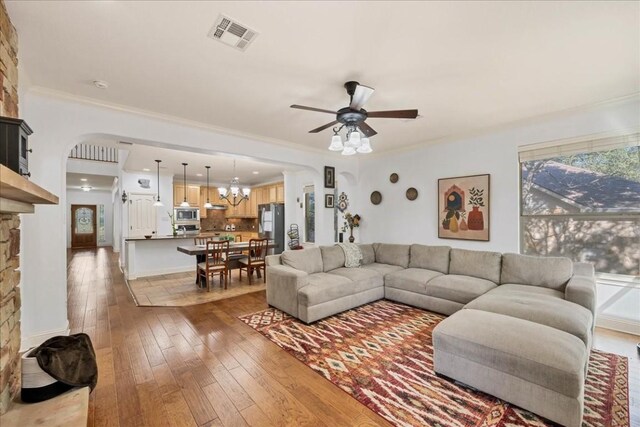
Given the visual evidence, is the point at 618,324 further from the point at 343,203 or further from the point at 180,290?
the point at 180,290

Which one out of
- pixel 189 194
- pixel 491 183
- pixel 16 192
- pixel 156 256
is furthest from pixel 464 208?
pixel 189 194

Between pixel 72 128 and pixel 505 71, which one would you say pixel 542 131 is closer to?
pixel 505 71

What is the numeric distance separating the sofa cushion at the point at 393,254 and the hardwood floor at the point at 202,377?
7.73ft

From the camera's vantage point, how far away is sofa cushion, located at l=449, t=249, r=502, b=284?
3652mm

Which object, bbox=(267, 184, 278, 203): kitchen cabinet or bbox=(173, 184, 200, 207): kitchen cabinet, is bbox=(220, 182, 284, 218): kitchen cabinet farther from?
bbox=(173, 184, 200, 207): kitchen cabinet

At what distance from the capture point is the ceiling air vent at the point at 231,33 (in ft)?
6.05

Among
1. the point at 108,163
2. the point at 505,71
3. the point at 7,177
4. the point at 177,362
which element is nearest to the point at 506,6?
the point at 505,71

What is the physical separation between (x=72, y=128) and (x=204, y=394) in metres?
3.07

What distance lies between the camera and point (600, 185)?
3.30 m

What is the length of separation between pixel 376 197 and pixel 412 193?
0.81m

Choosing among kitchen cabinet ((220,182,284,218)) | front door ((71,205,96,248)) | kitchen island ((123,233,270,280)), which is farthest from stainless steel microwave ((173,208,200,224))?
front door ((71,205,96,248))

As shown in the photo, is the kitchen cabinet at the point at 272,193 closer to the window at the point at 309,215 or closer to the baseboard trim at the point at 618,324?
the window at the point at 309,215

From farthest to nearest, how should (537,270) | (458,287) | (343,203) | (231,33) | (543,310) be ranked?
1. (343,203)
2. (458,287)
3. (537,270)
4. (543,310)
5. (231,33)

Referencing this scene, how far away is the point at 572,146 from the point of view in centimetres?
340
